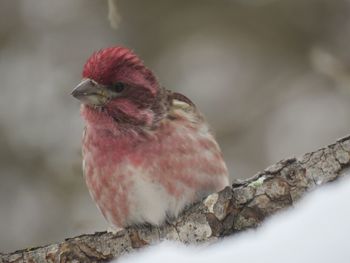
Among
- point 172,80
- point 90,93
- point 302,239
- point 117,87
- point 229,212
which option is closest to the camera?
point 302,239

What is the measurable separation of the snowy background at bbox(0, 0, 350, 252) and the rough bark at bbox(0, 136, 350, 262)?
376cm

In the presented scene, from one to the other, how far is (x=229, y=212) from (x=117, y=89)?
1290mm

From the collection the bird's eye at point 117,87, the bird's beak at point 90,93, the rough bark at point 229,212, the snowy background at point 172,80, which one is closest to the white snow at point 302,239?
the rough bark at point 229,212

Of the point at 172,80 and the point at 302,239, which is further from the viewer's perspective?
the point at 172,80

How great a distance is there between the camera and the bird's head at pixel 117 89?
4828mm

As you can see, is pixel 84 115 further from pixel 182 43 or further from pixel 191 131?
pixel 182 43

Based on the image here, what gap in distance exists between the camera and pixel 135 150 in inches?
190

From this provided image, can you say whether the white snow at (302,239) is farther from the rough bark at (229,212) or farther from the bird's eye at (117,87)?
the bird's eye at (117,87)

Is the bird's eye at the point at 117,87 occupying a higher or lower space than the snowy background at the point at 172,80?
lower

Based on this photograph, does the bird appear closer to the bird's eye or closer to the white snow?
the bird's eye

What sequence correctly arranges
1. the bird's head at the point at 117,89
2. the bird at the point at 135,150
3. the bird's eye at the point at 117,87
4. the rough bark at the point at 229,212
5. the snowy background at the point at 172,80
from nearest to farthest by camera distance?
1. the rough bark at the point at 229,212
2. the bird at the point at 135,150
3. the bird's head at the point at 117,89
4. the bird's eye at the point at 117,87
5. the snowy background at the point at 172,80

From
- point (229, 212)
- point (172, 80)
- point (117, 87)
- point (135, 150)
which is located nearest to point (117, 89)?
point (117, 87)

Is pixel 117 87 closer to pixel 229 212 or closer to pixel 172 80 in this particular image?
pixel 229 212

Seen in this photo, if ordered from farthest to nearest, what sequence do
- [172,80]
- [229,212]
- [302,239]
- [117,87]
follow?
[172,80] < [117,87] < [229,212] < [302,239]
